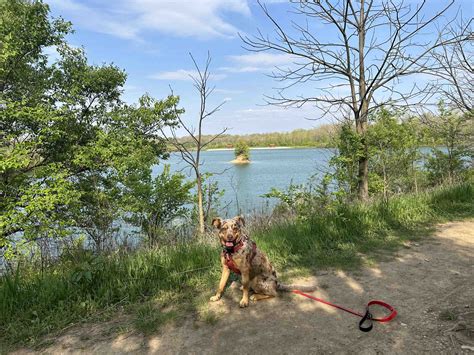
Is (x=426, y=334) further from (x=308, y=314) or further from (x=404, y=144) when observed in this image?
(x=404, y=144)

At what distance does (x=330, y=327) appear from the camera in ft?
9.70

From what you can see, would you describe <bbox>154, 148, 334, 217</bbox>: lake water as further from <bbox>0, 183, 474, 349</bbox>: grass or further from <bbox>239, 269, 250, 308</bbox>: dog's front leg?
<bbox>239, 269, 250, 308</bbox>: dog's front leg

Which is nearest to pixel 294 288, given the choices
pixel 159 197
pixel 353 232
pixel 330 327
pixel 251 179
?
pixel 330 327

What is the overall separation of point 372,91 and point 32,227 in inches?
389

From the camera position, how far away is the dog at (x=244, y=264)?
326 centimetres

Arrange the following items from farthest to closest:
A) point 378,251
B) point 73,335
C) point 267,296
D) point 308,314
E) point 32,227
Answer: point 32,227 → point 378,251 → point 267,296 → point 308,314 → point 73,335

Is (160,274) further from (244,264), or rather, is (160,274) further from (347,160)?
(347,160)

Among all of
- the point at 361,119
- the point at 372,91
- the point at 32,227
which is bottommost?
the point at 32,227

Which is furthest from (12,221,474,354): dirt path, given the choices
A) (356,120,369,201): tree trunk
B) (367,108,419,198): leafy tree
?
(367,108,419,198): leafy tree

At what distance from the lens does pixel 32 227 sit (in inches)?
374

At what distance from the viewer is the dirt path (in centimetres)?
267

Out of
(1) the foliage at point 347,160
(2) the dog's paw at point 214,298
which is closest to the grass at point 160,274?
(2) the dog's paw at point 214,298

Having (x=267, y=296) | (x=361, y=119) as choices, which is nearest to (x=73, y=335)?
(x=267, y=296)

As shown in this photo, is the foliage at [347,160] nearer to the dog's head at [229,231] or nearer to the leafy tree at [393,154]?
the leafy tree at [393,154]
